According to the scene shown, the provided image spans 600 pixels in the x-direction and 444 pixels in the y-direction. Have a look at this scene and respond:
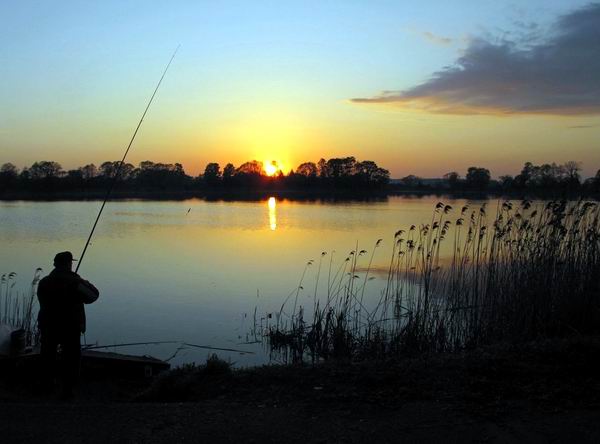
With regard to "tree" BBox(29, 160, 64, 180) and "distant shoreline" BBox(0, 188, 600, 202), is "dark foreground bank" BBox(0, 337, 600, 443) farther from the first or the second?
"tree" BBox(29, 160, 64, 180)

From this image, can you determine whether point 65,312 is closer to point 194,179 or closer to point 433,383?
point 433,383

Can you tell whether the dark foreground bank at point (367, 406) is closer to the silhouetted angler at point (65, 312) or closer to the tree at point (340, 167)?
the silhouetted angler at point (65, 312)

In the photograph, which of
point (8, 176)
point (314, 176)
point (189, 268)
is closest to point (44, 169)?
point (8, 176)

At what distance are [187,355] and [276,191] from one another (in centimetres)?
11296

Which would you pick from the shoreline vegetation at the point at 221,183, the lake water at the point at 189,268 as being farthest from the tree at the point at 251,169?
the lake water at the point at 189,268

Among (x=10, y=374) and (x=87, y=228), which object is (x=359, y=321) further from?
(x=87, y=228)

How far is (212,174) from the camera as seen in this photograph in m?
122

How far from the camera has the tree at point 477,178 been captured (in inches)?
2776

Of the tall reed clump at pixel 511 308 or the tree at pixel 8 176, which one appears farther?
the tree at pixel 8 176

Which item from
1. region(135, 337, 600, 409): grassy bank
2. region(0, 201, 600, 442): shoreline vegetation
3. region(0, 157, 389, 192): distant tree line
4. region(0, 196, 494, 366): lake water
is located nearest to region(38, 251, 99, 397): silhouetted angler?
region(0, 201, 600, 442): shoreline vegetation

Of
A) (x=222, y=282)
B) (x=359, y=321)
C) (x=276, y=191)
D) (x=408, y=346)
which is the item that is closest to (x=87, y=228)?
(x=222, y=282)

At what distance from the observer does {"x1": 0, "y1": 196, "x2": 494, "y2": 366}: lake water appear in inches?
465

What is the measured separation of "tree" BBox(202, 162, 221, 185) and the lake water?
3148 inches

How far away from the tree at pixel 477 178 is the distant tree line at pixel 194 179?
4422 centimetres
